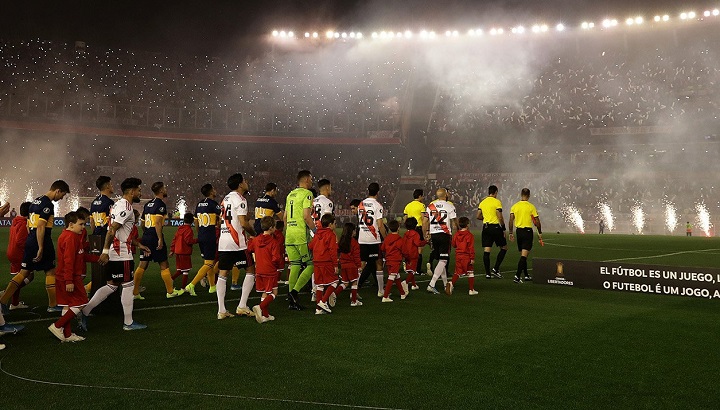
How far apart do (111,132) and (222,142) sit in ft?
32.9

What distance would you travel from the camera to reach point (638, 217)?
153ft

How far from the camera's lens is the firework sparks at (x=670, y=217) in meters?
45.1

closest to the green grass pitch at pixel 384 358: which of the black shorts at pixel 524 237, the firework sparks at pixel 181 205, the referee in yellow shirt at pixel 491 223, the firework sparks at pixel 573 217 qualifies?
the black shorts at pixel 524 237

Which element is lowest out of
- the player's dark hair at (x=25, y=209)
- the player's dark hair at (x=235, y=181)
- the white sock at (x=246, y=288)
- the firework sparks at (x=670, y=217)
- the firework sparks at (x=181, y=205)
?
the white sock at (x=246, y=288)

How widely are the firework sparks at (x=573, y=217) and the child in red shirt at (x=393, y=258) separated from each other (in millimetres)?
40014

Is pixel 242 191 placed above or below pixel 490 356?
above

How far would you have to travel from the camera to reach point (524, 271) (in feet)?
46.0

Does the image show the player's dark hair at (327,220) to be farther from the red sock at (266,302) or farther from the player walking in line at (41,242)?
the player walking in line at (41,242)

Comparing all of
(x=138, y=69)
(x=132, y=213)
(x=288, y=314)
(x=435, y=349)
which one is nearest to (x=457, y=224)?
(x=288, y=314)

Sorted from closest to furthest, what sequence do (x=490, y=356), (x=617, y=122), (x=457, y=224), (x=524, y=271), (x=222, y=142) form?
(x=490, y=356) → (x=457, y=224) → (x=524, y=271) → (x=617, y=122) → (x=222, y=142)

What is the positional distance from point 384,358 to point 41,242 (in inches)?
233

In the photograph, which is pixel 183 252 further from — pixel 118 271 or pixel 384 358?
pixel 384 358

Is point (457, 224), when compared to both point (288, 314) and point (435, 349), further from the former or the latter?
point (435, 349)

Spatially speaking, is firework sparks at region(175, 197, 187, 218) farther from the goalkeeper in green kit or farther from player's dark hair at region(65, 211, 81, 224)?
player's dark hair at region(65, 211, 81, 224)
